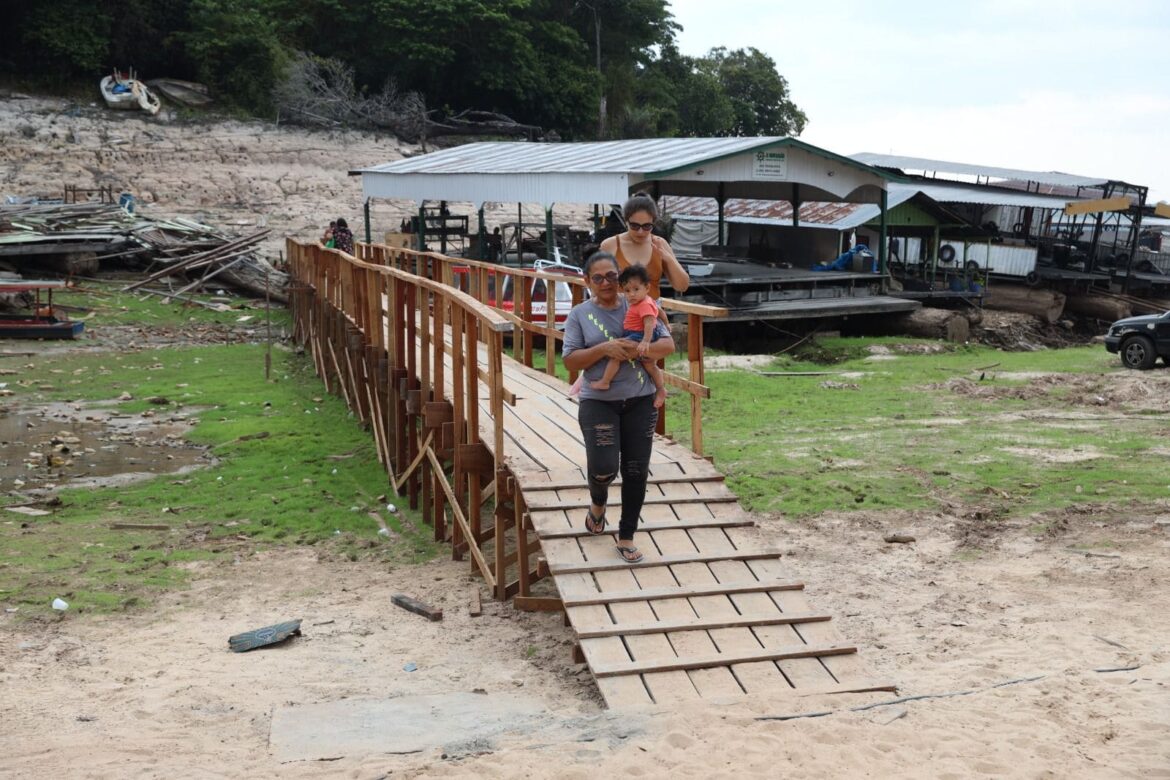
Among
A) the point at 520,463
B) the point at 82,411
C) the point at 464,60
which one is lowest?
the point at 82,411

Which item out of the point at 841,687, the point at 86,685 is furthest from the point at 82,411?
the point at 841,687

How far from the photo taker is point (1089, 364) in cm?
1944

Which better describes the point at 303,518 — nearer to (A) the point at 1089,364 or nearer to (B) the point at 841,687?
(B) the point at 841,687

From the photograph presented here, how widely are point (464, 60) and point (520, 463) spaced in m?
42.2

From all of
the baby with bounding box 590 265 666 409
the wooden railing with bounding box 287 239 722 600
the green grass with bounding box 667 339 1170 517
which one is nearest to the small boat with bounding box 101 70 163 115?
the wooden railing with bounding box 287 239 722 600

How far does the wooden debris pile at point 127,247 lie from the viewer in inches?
1024

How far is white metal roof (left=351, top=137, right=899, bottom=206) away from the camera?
22.0 m

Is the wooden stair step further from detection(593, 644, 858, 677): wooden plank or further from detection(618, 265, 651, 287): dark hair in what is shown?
detection(618, 265, 651, 287): dark hair

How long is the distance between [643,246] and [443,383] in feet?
7.88

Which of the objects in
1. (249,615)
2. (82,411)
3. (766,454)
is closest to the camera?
(249,615)

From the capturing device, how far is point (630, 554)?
21.6 feet

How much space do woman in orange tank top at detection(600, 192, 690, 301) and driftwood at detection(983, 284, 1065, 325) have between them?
24.9 meters

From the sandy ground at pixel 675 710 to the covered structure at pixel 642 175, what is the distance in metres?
13.6

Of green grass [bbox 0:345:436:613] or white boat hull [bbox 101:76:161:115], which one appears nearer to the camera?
green grass [bbox 0:345:436:613]
